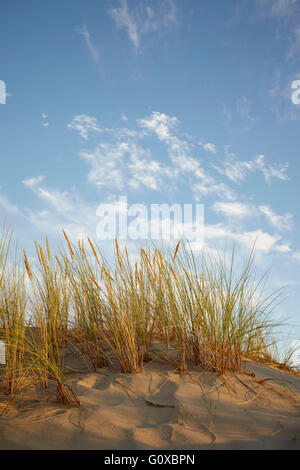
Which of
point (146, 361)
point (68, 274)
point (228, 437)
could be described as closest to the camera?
point (228, 437)

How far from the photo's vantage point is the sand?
1.80 m

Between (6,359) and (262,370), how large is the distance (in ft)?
6.95

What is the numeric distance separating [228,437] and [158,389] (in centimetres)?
61

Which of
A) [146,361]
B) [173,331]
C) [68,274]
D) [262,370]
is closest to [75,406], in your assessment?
[146,361]

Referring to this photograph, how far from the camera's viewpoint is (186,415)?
81.4 inches

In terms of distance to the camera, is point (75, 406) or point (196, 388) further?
point (196, 388)

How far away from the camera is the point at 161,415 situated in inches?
81.2

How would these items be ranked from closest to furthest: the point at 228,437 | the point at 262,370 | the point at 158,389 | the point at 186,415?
1. the point at 228,437
2. the point at 186,415
3. the point at 158,389
4. the point at 262,370

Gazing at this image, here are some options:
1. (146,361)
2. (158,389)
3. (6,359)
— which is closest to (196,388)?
(158,389)

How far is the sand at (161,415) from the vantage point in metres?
1.80

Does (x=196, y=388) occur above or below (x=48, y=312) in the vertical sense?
below
